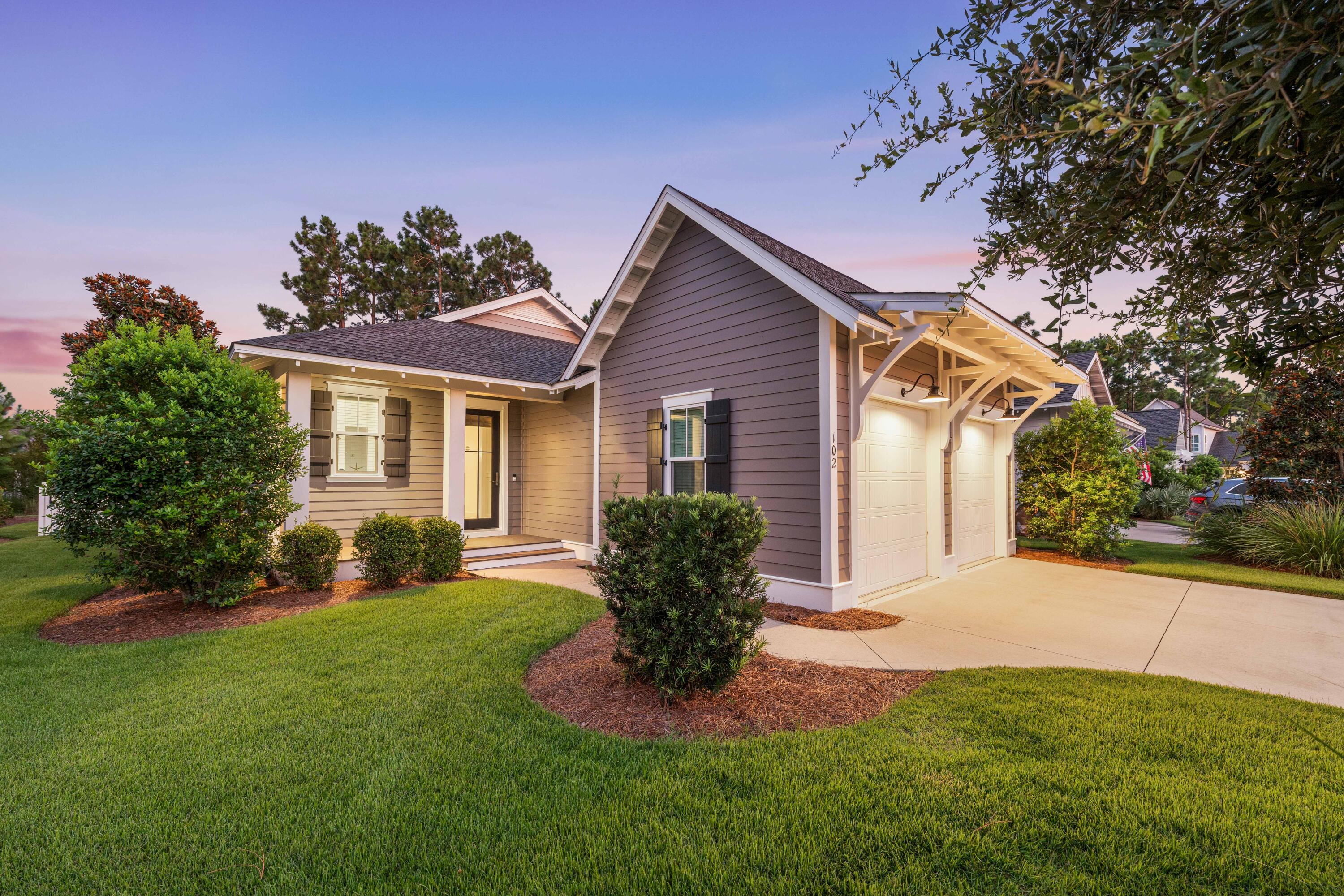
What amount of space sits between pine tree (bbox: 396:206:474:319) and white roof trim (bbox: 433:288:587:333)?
9992mm

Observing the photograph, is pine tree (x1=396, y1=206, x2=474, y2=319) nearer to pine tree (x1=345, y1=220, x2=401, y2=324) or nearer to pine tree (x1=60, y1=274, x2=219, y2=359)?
pine tree (x1=345, y1=220, x2=401, y2=324)

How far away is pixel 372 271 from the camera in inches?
906

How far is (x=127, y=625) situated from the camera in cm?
568

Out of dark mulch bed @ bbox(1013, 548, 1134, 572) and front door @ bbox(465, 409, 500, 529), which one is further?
front door @ bbox(465, 409, 500, 529)

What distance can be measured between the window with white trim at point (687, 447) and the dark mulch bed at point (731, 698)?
11.1ft

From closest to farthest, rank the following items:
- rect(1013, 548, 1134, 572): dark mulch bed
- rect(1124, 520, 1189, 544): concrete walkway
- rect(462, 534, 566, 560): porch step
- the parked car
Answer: rect(462, 534, 566, 560): porch step → rect(1013, 548, 1134, 572): dark mulch bed → rect(1124, 520, 1189, 544): concrete walkway → the parked car

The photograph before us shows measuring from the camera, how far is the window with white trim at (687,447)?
7.53m

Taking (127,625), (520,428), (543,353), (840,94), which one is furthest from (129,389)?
(840,94)

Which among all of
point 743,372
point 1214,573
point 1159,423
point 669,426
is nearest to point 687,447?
point 669,426

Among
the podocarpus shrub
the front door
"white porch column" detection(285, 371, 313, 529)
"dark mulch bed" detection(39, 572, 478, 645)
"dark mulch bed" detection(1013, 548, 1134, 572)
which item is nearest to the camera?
the podocarpus shrub

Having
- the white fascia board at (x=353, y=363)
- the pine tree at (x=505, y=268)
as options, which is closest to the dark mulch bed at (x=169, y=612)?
the white fascia board at (x=353, y=363)

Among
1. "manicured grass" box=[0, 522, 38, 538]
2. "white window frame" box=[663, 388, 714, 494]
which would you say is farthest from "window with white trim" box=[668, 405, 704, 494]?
"manicured grass" box=[0, 522, 38, 538]

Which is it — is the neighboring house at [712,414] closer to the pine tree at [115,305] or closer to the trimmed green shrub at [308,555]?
the trimmed green shrub at [308,555]

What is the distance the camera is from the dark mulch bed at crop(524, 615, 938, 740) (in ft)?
10.9
